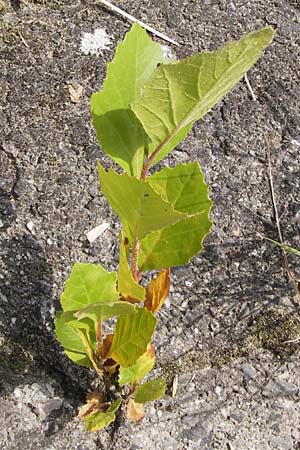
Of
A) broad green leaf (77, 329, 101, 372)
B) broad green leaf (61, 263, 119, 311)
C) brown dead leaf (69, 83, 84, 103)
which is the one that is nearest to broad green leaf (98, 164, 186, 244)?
broad green leaf (61, 263, 119, 311)

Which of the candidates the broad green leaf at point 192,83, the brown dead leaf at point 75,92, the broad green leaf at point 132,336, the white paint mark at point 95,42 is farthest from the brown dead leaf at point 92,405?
the white paint mark at point 95,42

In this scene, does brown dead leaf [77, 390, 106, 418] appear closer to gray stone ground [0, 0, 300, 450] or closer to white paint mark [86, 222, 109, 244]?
gray stone ground [0, 0, 300, 450]

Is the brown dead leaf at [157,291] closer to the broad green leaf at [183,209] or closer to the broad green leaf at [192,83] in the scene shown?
the broad green leaf at [183,209]

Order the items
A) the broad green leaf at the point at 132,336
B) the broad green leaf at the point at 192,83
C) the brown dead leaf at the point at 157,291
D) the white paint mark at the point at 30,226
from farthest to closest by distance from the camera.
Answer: the white paint mark at the point at 30,226, the brown dead leaf at the point at 157,291, the broad green leaf at the point at 132,336, the broad green leaf at the point at 192,83

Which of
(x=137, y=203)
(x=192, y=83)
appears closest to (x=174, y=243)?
(x=137, y=203)

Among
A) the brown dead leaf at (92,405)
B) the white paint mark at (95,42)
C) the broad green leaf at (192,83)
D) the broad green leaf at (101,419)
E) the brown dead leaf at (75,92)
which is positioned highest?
the broad green leaf at (192,83)

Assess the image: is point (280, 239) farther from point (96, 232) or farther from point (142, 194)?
point (142, 194)
